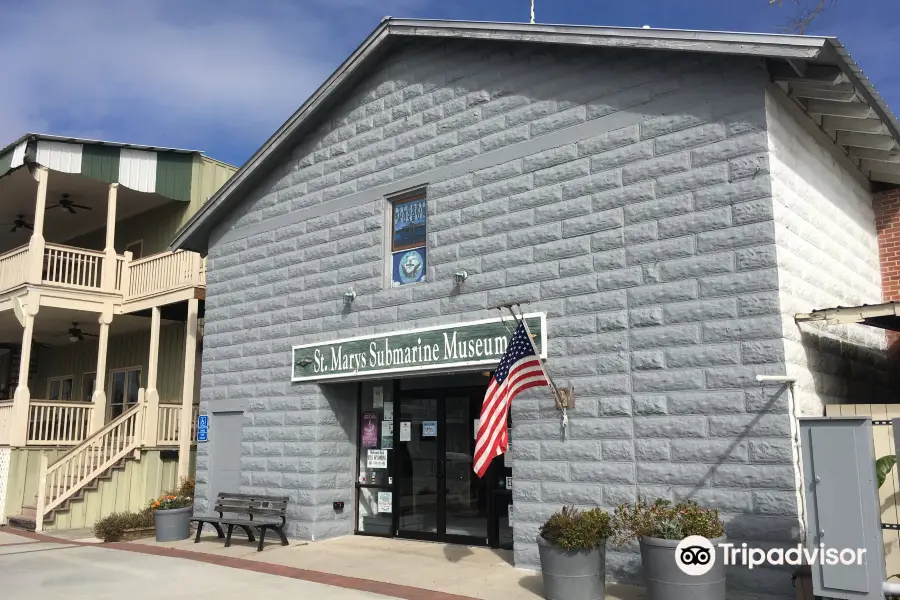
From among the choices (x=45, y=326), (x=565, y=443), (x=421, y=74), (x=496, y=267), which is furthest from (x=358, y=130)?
(x=45, y=326)

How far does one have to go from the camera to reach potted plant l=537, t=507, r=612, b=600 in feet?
25.3

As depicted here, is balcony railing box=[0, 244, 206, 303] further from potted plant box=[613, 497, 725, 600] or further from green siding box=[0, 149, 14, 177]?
potted plant box=[613, 497, 725, 600]

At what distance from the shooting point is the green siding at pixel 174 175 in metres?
18.2

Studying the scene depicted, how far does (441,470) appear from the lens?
11.1 metres

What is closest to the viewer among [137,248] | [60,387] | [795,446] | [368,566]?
[795,446]

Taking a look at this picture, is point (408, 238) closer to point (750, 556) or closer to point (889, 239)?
point (750, 556)

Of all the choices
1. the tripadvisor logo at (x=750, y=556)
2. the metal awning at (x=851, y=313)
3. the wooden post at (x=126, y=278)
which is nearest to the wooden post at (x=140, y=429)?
the wooden post at (x=126, y=278)

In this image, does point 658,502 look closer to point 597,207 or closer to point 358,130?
point 597,207

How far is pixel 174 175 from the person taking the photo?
1844 centimetres

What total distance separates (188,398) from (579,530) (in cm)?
1035

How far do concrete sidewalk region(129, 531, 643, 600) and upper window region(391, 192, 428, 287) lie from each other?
12.3ft

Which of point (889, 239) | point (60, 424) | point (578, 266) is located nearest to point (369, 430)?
point (578, 266)

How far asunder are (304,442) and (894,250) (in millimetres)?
8963

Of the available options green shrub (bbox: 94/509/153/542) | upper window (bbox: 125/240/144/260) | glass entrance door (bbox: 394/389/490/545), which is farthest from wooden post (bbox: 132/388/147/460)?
glass entrance door (bbox: 394/389/490/545)
